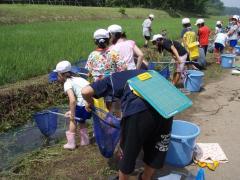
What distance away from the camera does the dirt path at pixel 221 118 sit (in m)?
4.32

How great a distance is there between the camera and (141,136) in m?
2.91

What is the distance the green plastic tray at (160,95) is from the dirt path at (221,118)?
1501 millimetres

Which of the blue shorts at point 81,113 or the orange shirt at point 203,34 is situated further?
the orange shirt at point 203,34

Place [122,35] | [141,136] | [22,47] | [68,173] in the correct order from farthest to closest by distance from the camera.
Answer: [22,47] → [122,35] → [68,173] → [141,136]

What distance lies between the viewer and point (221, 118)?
617cm

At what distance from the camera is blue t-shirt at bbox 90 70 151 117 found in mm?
2850

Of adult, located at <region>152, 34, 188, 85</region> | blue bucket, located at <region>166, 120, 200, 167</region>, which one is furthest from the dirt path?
adult, located at <region>152, 34, 188, 85</region>

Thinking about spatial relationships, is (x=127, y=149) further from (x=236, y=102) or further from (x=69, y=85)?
(x=236, y=102)

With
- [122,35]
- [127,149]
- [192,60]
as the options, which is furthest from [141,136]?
[192,60]

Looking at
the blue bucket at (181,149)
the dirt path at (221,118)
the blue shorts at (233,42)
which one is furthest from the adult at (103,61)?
the blue shorts at (233,42)

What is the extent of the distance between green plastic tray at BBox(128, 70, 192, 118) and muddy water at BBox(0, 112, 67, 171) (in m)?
2.70

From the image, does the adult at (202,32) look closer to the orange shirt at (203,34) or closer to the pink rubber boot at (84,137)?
the orange shirt at (203,34)

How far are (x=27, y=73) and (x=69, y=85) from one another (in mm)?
3584

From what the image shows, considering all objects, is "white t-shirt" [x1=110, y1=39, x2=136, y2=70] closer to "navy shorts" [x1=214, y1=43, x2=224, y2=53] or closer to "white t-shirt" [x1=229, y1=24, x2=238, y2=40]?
"navy shorts" [x1=214, y1=43, x2=224, y2=53]
